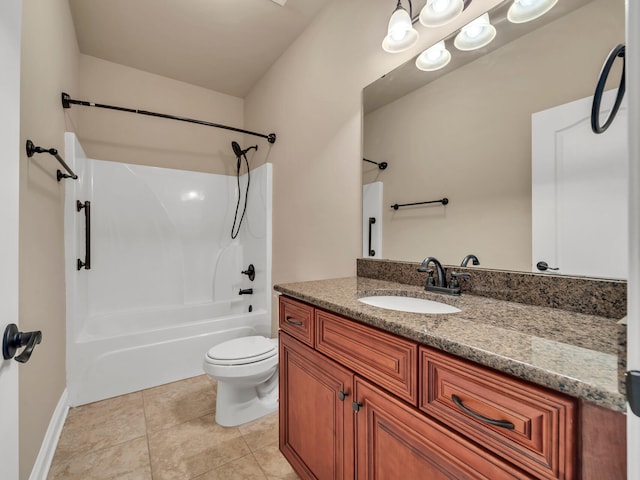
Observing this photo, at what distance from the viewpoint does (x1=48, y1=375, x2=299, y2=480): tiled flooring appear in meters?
1.39

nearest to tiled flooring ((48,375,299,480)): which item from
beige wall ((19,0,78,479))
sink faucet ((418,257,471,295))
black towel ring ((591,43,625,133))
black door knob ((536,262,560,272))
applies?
beige wall ((19,0,78,479))

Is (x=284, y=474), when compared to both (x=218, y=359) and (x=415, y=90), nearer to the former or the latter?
(x=218, y=359)

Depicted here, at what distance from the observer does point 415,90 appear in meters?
1.40

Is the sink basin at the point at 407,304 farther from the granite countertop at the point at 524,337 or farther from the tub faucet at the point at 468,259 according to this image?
the tub faucet at the point at 468,259

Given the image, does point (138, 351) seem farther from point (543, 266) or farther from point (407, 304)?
point (543, 266)

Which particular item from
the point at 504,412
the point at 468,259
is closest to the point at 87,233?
the point at 468,259

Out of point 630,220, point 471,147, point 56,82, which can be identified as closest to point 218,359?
point 471,147

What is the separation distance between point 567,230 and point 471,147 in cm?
48

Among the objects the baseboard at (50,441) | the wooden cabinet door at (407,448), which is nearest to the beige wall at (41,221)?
the baseboard at (50,441)

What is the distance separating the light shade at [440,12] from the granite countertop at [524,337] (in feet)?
3.58

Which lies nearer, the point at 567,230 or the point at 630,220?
the point at 630,220

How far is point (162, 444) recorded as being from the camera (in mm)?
1576

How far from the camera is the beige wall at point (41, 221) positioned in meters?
1.21

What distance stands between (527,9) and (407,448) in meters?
1.46
